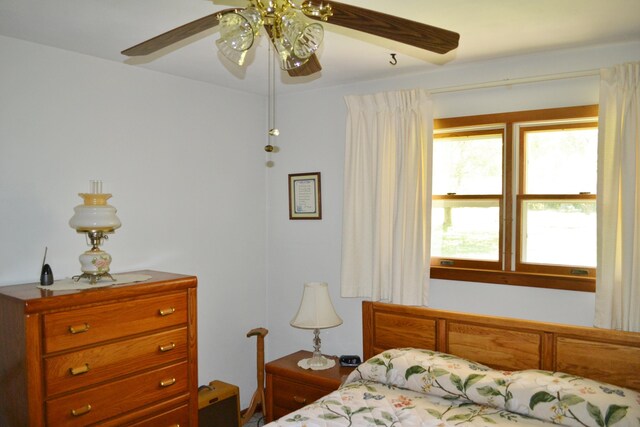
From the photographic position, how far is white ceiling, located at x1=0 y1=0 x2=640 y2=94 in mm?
2160

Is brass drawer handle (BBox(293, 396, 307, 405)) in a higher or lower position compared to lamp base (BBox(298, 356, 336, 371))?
lower

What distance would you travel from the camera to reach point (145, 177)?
322cm

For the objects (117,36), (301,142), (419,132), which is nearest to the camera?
(117,36)

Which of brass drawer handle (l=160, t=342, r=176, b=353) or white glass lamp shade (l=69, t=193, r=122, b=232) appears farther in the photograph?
brass drawer handle (l=160, t=342, r=176, b=353)

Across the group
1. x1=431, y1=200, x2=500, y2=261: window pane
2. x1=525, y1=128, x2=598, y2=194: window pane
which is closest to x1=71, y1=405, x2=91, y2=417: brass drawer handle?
x1=431, y1=200, x2=500, y2=261: window pane

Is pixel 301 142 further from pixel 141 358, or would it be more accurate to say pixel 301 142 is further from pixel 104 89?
pixel 141 358

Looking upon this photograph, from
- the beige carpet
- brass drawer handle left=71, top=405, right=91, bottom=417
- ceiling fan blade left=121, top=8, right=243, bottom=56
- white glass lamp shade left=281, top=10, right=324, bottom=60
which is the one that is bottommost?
the beige carpet

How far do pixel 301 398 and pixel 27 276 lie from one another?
179 cm

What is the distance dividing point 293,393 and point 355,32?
7.48 feet

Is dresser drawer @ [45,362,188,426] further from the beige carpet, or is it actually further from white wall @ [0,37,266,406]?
the beige carpet

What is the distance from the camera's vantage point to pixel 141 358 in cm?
267

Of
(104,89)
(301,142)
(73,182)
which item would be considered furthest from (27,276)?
(301,142)

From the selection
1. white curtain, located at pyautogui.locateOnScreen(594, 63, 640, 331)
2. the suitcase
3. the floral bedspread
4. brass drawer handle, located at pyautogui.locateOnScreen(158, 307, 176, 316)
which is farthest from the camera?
→ the suitcase

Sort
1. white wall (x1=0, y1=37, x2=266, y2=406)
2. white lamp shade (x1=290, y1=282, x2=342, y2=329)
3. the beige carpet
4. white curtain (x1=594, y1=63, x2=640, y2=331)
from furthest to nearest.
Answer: the beige carpet → white lamp shade (x1=290, y1=282, x2=342, y2=329) → white wall (x1=0, y1=37, x2=266, y2=406) → white curtain (x1=594, y1=63, x2=640, y2=331)
